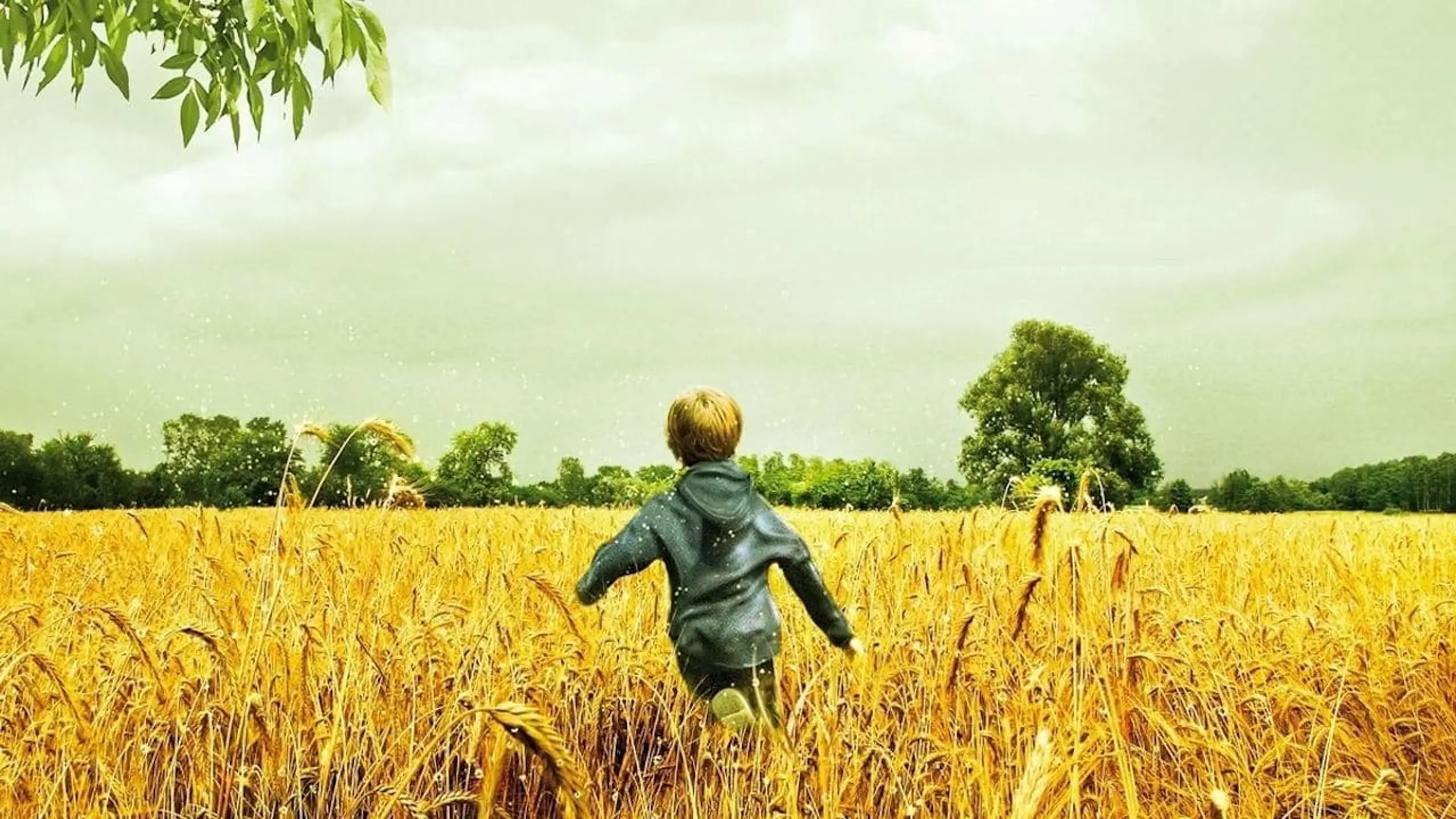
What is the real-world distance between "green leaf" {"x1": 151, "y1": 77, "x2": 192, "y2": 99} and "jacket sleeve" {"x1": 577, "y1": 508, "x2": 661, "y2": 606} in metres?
2.84

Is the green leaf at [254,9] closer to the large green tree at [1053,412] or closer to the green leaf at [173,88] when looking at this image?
the green leaf at [173,88]

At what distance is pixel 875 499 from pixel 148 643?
99.0 feet

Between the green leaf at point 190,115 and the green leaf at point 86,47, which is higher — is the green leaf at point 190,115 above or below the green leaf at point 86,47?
below

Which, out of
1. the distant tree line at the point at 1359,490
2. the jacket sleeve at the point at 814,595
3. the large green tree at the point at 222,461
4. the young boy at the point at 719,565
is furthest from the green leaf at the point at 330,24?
the distant tree line at the point at 1359,490

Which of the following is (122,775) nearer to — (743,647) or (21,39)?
(743,647)

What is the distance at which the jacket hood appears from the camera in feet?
9.78

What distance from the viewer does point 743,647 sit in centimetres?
296

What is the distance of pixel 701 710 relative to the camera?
3012 mm

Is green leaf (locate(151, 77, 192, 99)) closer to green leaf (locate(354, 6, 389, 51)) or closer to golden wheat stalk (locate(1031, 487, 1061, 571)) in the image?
green leaf (locate(354, 6, 389, 51))

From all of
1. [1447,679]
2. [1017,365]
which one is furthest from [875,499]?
[1447,679]

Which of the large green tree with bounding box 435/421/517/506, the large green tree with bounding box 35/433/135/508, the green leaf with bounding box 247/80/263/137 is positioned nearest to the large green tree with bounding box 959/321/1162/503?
the large green tree with bounding box 435/421/517/506

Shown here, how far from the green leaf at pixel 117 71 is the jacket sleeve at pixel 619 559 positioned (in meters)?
3.08

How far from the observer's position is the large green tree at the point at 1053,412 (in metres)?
40.5

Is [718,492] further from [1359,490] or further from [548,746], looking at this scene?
[1359,490]
